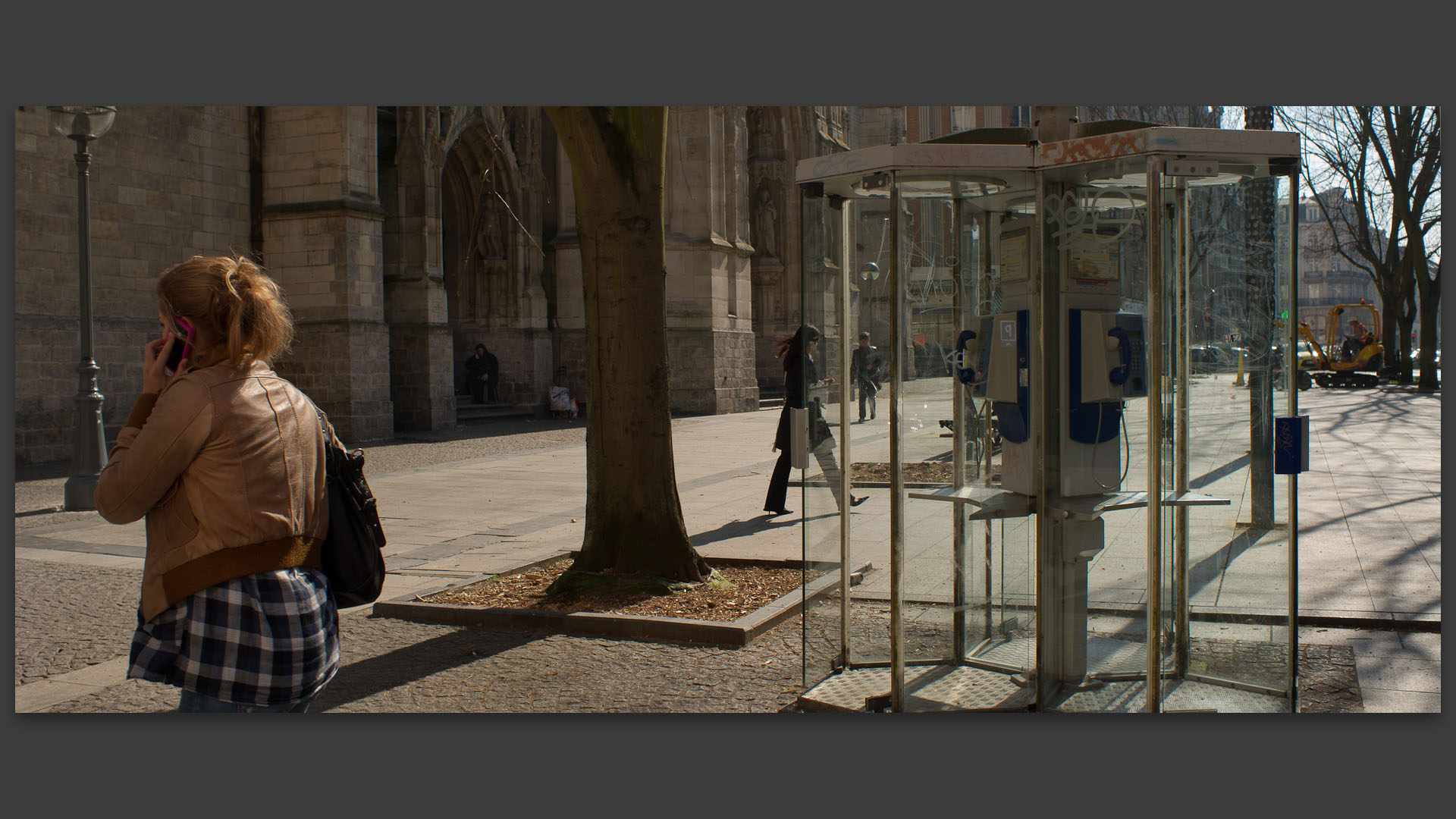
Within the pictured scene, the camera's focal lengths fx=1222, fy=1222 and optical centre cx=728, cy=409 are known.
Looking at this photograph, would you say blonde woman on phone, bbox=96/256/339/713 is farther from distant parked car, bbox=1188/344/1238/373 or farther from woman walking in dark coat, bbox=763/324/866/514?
distant parked car, bbox=1188/344/1238/373

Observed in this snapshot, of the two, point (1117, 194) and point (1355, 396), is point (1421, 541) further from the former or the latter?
point (1355, 396)

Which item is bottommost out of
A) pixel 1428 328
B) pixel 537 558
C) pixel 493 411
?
pixel 537 558

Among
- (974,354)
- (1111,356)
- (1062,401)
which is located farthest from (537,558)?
Answer: (1111,356)

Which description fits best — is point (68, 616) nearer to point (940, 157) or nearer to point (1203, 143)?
point (940, 157)

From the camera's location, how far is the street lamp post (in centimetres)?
1157

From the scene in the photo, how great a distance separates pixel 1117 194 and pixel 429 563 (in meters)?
5.21

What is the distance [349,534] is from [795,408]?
9.90 ft

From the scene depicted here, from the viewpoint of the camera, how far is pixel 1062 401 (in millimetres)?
4961

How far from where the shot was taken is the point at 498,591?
704 centimetres

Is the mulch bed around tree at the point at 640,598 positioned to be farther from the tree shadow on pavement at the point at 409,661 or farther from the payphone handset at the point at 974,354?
the payphone handset at the point at 974,354

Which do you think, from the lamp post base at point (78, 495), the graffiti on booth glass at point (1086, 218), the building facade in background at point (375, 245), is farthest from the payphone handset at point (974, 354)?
the lamp post base at point (78, 495)

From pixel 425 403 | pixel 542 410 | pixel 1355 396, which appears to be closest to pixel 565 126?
pixel 425 403

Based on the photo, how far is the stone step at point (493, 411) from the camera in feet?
76.4

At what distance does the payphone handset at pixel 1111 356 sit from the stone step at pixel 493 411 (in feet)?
60.6
